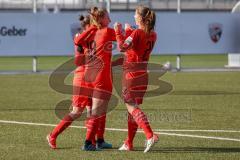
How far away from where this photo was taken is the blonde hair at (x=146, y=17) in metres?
12.4

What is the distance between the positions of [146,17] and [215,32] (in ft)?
72.7

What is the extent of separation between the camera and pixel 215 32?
1350 inches

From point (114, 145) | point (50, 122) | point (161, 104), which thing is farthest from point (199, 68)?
point (114, 145)

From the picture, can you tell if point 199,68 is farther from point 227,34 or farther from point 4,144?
point 4,144

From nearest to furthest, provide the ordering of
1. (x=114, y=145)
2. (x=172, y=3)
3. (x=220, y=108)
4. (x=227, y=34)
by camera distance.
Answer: (x=114, y=145) → (x=220, y=108) → (x=227, y=34) → (x=172, y=3)

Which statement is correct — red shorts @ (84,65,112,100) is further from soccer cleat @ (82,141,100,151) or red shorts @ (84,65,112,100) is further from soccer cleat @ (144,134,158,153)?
soccer cleat @ (144,134,158,153)

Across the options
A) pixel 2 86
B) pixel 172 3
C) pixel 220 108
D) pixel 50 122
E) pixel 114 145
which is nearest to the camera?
pixel 114 145

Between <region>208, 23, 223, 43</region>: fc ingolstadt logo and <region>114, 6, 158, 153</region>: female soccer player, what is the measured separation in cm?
2147

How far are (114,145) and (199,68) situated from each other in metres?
22.1

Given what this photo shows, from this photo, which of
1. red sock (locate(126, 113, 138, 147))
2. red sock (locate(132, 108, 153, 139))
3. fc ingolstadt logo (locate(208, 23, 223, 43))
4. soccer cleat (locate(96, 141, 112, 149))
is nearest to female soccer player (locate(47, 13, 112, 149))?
soccer cleat (locate(96, 141, 112, 149))

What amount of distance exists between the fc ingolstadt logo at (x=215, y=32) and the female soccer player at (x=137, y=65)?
845 inches

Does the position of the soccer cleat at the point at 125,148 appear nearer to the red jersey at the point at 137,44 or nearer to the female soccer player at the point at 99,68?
the female soccer player at the point at 99,68

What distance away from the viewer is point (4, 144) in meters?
13.2

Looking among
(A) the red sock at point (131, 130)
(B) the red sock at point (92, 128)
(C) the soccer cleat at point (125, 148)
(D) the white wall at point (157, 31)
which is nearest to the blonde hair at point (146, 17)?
(A) the red sock at point (131, 130)
